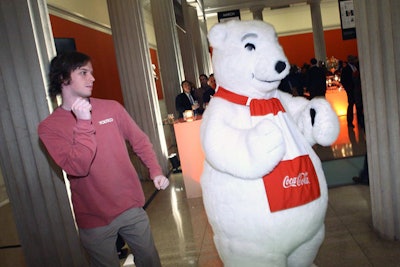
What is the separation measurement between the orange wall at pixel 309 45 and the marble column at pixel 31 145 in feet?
72.2

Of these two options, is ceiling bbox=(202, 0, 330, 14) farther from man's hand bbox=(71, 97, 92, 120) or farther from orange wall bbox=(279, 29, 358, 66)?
man's hand bbox=(71, 97, 92, 120)

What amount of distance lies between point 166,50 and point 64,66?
22.3 feet

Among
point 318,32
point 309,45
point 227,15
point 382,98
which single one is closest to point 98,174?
point 382,98

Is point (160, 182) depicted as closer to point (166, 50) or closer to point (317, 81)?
point (166, 50)

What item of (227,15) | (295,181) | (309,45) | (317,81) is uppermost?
(227,15)

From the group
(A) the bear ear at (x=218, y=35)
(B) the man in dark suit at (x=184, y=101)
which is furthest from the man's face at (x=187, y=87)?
(A) the bear ear at (x=218, y=35)

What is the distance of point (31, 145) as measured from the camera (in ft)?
8.24

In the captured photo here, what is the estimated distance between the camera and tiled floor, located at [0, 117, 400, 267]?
2904 millimetres

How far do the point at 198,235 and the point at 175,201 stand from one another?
129cm

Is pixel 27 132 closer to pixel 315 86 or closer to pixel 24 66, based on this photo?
pixel 24 66

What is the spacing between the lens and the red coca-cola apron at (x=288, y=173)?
1.77 meters

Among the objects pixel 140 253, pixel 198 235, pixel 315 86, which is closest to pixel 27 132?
pixel 140 253

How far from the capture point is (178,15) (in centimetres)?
1119

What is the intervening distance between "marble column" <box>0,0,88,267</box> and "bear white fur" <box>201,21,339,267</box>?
1.15 metres
